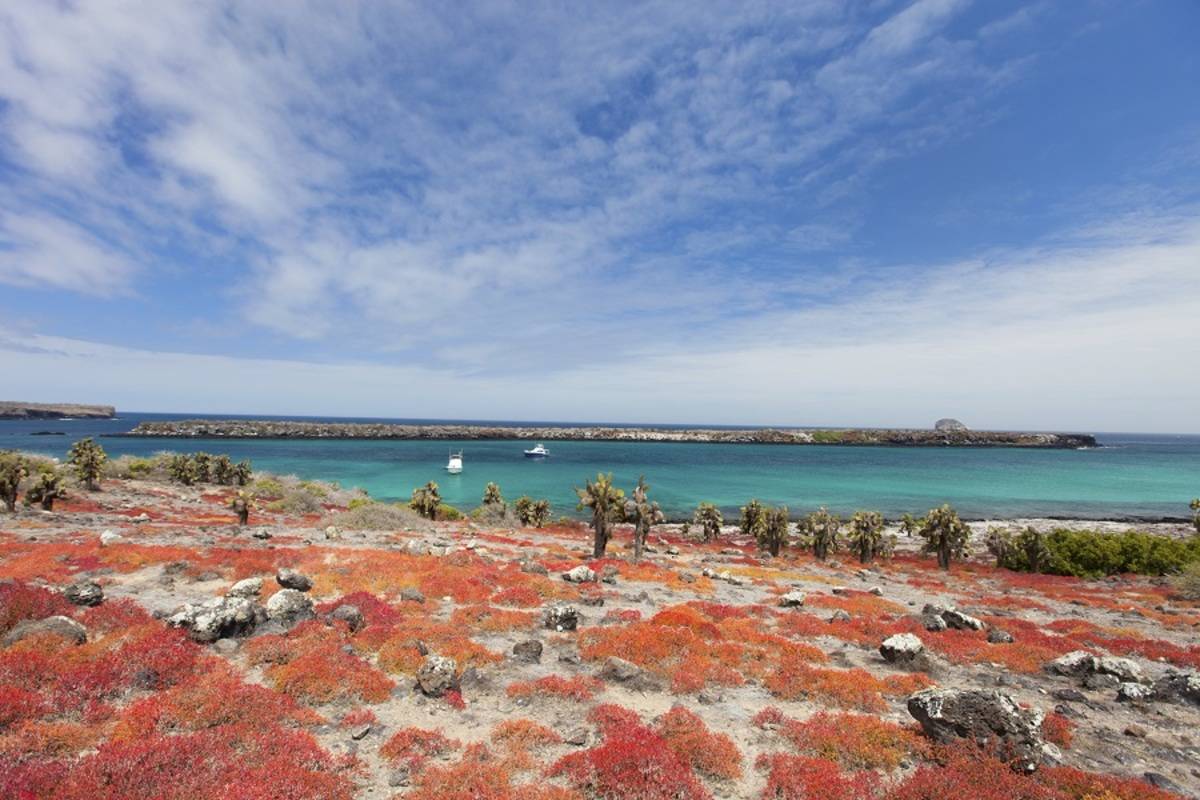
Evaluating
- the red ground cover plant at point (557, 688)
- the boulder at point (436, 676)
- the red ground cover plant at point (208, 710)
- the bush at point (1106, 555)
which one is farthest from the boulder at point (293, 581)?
the bush at point (1106, 555)

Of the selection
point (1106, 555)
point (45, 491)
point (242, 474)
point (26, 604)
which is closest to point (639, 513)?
point (26, 604)

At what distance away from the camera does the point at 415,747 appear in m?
11.8

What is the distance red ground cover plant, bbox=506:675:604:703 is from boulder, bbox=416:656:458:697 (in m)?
1.73

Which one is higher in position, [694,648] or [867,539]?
[694,648]

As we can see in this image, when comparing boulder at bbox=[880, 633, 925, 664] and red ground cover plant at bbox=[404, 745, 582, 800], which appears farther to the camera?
boulder at bbox=[880, 633, 925, 664]

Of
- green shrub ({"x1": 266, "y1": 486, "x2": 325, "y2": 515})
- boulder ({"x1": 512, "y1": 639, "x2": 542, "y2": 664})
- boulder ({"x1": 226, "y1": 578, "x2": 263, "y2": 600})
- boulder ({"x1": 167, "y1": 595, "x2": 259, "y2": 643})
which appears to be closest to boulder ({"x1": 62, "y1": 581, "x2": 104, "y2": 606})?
boulder ({"x1": 167, "y1": 595, "x2": 259, "y2": 643})

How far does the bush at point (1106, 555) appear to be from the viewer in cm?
5062

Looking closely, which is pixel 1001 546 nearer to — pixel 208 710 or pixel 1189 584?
pixel 1189 584

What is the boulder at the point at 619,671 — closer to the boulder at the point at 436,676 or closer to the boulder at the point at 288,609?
the boulder at the point at 436,676

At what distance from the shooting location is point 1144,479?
5571 inches

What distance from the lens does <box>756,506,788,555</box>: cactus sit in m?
59.6

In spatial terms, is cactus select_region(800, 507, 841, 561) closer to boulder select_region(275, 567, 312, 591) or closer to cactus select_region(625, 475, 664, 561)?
cactus select_region(625, 475, 664, 561)

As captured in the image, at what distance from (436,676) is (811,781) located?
10043 mm

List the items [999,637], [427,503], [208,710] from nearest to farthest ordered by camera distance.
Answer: [208,710] → [999,637] → [427,503]
